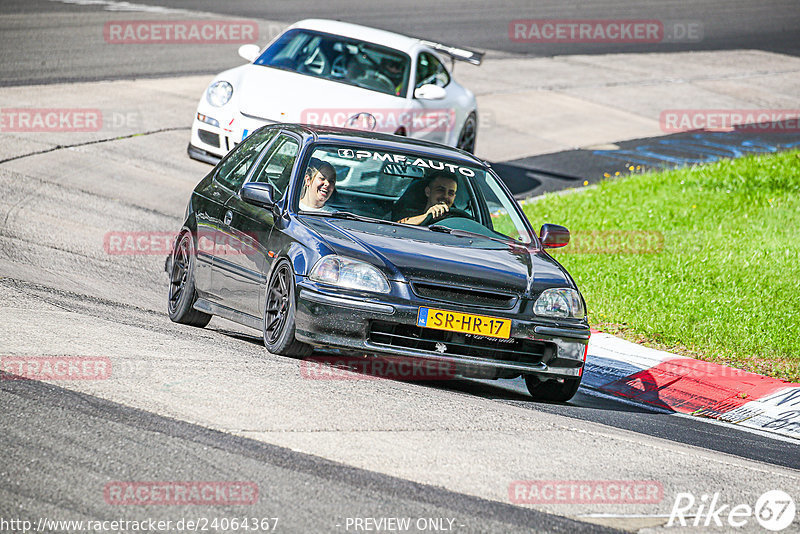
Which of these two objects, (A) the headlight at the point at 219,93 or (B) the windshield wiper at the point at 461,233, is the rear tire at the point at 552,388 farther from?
(A) the headlight at the point at 219,93

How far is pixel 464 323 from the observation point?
22.8ft

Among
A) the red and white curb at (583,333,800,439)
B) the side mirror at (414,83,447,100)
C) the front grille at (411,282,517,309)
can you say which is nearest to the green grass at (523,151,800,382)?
the red and white curb at (583,333,800,439)

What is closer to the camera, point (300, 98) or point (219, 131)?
point (219, 131)

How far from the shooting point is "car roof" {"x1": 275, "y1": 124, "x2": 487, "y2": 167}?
8352 millimetres

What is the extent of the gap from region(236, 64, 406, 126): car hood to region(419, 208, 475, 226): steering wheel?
4780 millimetres

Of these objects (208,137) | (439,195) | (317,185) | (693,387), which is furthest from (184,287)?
(208,137)

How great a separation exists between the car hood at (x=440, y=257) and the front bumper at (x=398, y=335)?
9.4 inches

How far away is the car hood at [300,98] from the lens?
12758 millimetres

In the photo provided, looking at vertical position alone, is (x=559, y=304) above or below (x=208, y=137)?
above

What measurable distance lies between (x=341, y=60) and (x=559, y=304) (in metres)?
7.51

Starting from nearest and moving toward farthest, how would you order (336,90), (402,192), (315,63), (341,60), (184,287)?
(402,192), (184,287), (336,90), (315,63), (341,60)

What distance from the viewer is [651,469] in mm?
5793

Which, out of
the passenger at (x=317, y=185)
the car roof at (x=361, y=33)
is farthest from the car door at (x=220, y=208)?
→ the car roof at (x=361, y=33)

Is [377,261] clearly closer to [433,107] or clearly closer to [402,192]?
[402,192]
